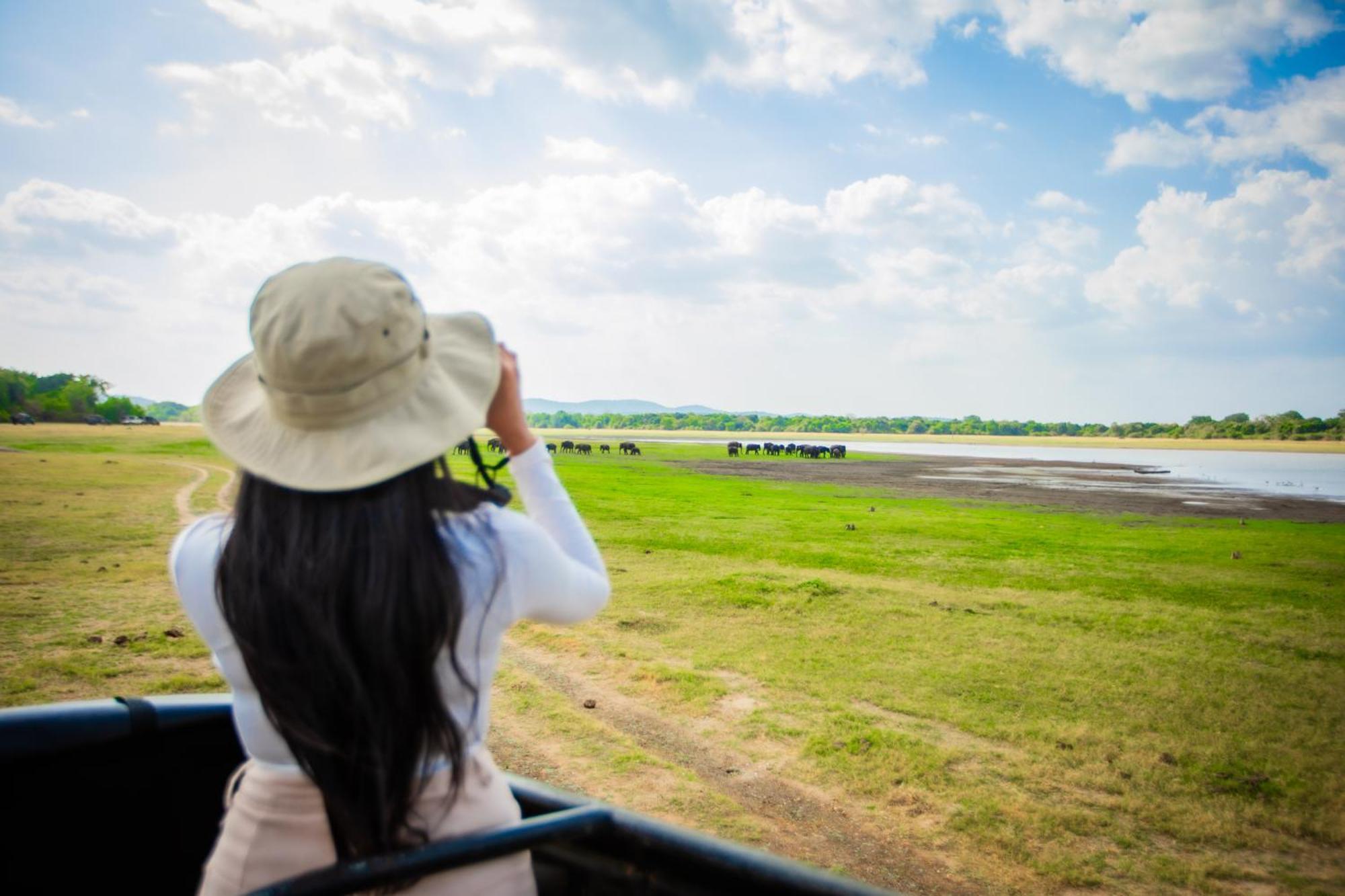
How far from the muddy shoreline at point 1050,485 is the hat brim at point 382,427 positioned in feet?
76.4

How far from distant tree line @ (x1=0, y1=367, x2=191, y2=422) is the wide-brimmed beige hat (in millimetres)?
101453

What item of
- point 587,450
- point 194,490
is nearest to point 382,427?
point 194,490

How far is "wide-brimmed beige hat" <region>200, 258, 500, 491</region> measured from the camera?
3.91 feet

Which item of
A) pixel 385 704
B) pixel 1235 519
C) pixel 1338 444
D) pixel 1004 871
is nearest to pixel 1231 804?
pixel 1004 871

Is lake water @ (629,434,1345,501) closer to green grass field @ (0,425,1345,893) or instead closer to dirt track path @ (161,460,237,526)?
green grass field @ (0,425,1345,893)

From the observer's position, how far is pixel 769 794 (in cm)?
444

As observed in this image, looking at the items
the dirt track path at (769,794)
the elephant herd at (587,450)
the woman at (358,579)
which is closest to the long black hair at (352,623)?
the woman at (358,579)

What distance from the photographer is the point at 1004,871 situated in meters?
3.71

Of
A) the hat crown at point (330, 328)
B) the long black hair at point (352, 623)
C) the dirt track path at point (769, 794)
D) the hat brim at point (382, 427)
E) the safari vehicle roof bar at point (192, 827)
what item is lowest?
the dirt track path at point (769, 794)

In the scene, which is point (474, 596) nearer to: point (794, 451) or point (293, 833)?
point (293, 833)

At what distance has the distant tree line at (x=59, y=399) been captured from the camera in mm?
82125

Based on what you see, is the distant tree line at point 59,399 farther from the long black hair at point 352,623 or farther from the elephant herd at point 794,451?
the long black hair at point 352,623

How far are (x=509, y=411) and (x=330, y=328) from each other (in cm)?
36

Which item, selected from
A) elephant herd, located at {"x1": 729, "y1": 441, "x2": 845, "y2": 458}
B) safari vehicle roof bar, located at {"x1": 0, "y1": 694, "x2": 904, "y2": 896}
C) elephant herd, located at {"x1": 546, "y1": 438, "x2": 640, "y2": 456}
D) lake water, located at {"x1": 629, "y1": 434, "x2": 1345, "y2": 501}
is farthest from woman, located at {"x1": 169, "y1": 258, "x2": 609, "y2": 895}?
elephant herd, located at {"x1": 729, "y1": 441, "x2": 845, "y2": 458}
